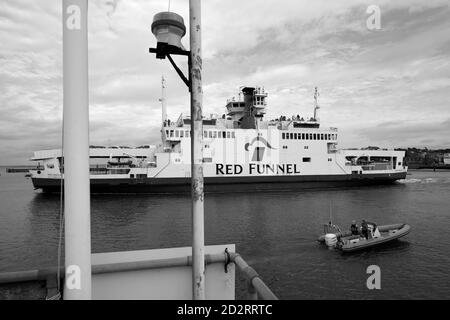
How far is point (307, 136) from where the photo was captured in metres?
41.9

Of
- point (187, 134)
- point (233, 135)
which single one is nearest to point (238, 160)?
point (233, 135)

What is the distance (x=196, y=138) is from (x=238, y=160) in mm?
34958

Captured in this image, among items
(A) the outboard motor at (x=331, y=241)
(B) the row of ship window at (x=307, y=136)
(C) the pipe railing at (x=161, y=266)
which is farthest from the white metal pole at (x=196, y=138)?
(B) the row of ship window at (x=307, y=136)

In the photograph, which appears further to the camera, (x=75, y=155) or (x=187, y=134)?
(x=187, y=134)

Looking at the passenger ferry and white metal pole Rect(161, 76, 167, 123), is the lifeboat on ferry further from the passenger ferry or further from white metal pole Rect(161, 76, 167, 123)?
white metal pole Rect(161, 76, 167, 123)

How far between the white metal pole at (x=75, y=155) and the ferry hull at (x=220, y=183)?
111 feet

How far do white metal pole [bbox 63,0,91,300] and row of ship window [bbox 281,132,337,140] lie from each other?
130 ft

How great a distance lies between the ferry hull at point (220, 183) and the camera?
114 ft

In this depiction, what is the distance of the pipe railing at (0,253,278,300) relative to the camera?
2.56m

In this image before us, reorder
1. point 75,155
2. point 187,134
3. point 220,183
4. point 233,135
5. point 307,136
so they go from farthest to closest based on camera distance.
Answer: point 307,136
point 233,135
point 187,134
point 220,183
point 75,155

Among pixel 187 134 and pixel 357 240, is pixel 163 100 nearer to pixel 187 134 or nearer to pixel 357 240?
pixel 187 134

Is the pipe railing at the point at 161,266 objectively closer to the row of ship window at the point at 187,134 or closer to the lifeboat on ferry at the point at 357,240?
the lifeboat on ferry at the point at 357,240
